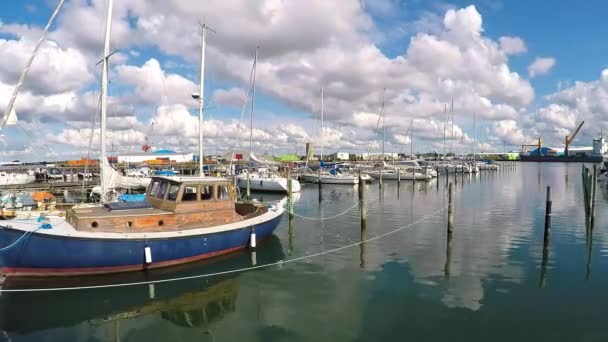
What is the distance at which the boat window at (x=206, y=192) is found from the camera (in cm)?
1509

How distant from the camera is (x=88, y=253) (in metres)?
12.1

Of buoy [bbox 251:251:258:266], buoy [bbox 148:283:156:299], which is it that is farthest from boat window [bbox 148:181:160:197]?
buoy [bbox 251:251:258:266]

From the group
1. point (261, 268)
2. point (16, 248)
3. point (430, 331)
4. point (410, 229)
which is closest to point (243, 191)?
point (410, 229)

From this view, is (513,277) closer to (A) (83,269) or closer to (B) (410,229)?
(B) (410,229)

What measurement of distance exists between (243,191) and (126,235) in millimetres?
33867

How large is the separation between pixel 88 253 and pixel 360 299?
9099 mm

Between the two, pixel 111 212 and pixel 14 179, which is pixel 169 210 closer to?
pixel 111 212

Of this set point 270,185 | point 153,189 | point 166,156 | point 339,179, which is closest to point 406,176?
point 339,179

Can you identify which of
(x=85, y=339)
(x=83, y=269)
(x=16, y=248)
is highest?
(x=16, y=248)

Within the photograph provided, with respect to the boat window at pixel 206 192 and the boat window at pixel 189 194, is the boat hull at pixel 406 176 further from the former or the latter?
the boat window at pixel 189 194

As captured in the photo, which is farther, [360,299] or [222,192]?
[222,192]

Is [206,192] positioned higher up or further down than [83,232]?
higher up

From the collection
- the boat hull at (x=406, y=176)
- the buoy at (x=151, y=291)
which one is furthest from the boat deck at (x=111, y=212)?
the boat hull at (x=406, y=176)

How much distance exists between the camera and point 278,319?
34.3 ft
